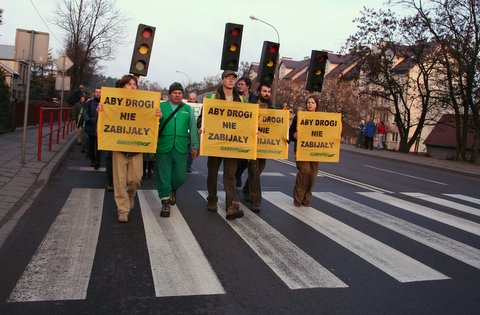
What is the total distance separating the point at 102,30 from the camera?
39969 millimetres

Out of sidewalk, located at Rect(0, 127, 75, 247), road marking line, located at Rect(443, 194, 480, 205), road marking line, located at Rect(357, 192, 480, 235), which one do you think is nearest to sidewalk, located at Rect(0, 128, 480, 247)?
sidewalk, located at Rect(0, 127, 75, 247)

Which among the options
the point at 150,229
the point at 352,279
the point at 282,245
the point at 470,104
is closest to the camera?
the point at 352,279

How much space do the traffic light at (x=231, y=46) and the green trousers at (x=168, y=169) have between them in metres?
2.45

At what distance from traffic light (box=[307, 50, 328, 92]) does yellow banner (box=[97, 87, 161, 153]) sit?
12.5 ft

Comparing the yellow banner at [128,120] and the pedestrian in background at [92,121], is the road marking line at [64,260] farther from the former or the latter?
the pedestrian in background at [92,121]

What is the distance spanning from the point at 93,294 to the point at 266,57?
631 centimetres

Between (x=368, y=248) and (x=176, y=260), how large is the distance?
2347 mm

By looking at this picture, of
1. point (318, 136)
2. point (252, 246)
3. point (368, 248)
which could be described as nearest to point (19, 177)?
point (252, 246)

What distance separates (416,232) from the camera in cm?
675

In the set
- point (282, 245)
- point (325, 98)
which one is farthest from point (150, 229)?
point (325, 98)

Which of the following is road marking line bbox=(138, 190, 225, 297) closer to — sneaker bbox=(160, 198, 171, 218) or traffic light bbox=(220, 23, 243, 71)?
sneaker bbox=(160, 198, 171, 218)

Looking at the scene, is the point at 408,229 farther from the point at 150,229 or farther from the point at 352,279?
the point at 150,229

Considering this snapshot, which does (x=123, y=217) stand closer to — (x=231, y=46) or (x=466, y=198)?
(x=231, y=46)

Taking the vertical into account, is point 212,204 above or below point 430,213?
below
